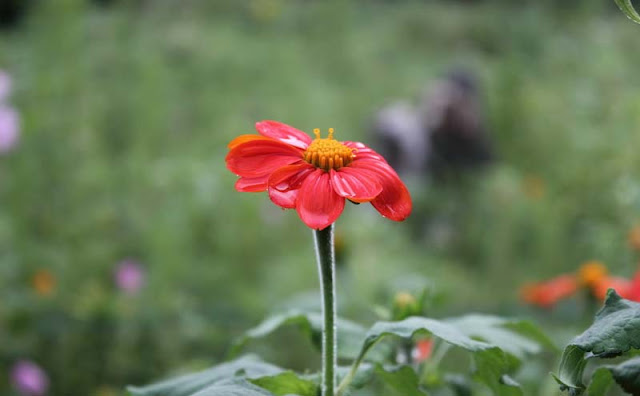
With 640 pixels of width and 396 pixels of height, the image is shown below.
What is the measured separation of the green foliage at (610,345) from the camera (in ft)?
1.57

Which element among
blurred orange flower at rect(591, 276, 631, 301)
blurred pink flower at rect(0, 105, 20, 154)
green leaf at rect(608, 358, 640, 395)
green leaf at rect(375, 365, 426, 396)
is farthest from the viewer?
blurred pink flower at rect(0, 105, 20, 154)

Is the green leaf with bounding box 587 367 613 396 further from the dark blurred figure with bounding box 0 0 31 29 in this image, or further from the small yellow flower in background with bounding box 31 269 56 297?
the dark blurred figure with bounding box 0 0 31 29

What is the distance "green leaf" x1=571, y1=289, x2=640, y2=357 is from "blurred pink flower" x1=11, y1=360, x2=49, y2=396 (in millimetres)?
1389

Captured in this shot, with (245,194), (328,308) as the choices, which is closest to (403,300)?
(328,308)

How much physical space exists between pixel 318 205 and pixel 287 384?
15 centimetres

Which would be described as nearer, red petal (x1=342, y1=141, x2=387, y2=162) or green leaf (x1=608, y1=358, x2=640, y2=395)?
green leaf (x1=608, y1=358, x2=640, y2=395)

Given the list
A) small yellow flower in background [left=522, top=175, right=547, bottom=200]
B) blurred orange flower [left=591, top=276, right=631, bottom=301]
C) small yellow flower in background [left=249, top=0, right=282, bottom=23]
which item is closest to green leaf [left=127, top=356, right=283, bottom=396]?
blurred orange flower [left=591, top=276, right=631, bottom=301]

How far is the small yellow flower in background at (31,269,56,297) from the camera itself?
75.3 inches

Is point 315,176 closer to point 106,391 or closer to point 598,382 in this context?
point 598,382

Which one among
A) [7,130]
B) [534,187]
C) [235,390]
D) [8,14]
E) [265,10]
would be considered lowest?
[235,390]

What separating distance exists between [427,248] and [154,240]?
1.51 meters

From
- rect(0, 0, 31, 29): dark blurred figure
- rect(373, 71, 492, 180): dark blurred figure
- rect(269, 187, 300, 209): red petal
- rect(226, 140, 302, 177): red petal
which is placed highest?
rect(0, 0, 31, 29): dark blurred figure

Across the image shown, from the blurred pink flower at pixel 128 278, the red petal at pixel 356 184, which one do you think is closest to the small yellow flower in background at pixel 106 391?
the blurred pink flower at pixel 128 278

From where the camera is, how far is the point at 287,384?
0.57 metres
